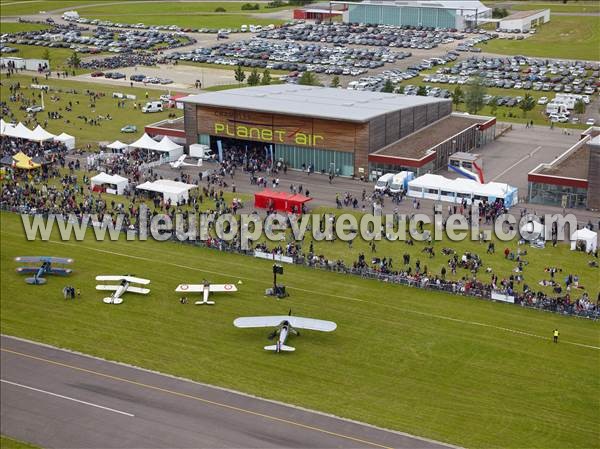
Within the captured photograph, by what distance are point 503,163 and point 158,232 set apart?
1556 inches

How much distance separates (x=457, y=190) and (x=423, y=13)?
111958mm

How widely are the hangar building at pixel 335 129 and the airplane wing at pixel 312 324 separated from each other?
35.7 meters

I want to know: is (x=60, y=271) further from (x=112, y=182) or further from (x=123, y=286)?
(x=112, y=182)

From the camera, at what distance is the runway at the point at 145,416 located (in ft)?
146

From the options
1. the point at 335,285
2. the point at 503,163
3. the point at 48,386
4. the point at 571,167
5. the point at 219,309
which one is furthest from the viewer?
the point at 503,163

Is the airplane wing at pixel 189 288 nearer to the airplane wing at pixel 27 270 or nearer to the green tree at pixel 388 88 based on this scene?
the airplane wing at pixel 27 270

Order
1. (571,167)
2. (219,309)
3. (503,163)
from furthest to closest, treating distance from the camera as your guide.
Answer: (503,163) → (571,167) → (219,309)

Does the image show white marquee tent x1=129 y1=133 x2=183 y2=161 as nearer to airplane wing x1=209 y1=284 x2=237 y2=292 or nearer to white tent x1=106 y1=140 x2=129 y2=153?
white tent x1=106 y1=140 x2=129 y2=153

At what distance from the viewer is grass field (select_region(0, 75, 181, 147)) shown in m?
107

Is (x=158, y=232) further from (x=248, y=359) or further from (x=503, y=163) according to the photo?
(x=503, y=163)

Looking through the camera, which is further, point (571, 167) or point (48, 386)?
point (571, 167)

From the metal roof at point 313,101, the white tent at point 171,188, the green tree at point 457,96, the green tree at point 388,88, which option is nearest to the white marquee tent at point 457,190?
the metal roof at point 313,101

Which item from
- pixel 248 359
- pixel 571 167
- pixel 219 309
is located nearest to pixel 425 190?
pixel 571 167

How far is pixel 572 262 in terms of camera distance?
221 feet
